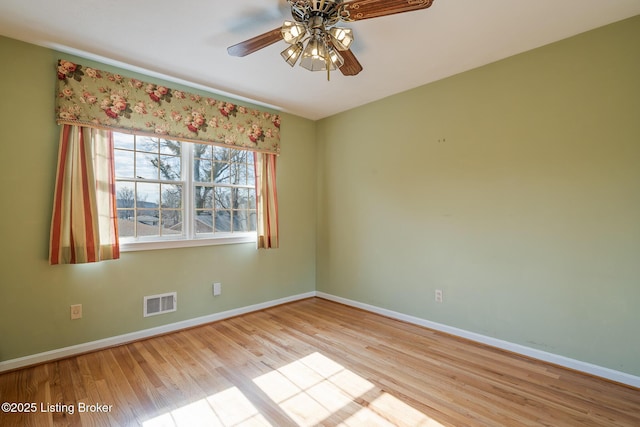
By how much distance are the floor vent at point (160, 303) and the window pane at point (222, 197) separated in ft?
3.48

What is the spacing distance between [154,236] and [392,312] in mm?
2694

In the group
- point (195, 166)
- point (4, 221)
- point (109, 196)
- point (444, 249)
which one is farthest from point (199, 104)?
point (444, 249)

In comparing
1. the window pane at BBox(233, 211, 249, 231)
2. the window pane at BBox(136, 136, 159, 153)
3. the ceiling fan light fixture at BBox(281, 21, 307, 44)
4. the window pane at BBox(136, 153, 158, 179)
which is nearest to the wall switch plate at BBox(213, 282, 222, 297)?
the window pane at BBox(233, 211, 249, 231)

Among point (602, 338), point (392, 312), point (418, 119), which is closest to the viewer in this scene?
point (602, 338)

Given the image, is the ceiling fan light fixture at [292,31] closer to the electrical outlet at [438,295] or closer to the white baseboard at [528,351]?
the electrical outlet at [438,295]

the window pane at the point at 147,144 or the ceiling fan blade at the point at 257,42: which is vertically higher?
the ceiling fan blade at the point at 257,42

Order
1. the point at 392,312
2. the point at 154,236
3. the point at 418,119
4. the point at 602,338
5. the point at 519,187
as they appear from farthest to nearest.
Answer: the point at 392,312 → the point at 418,119 → the point at 154,236 → the point at 519,187 → the point at 602,338

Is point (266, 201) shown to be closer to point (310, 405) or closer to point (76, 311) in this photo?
point (76, 311)

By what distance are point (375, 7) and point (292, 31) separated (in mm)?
497

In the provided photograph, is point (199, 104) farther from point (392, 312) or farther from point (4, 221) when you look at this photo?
point (392, 312)

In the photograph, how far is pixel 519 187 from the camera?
8.55 feet

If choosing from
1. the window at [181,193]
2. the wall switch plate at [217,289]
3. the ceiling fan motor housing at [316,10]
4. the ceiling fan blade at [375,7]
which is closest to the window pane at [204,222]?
the window at [181,193]

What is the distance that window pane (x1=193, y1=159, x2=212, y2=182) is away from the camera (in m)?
3.30

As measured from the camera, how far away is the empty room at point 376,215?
1990 millimetres
